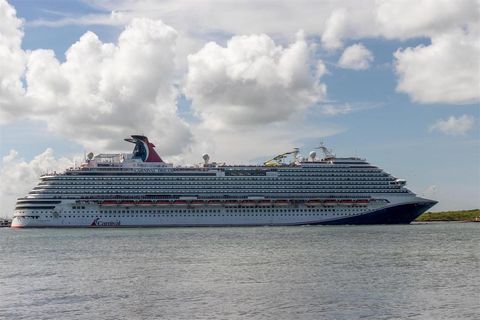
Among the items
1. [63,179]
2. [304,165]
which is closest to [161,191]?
[63,179]

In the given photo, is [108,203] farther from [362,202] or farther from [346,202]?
[362,202]

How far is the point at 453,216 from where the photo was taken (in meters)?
185

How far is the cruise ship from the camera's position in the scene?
109438 millimetres

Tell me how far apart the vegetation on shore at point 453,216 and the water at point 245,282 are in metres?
119

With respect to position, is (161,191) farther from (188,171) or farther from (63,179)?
(63,179)

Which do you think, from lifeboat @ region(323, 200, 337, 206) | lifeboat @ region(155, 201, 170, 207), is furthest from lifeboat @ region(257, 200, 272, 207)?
lifeboat @ region(155, 201, 170, 207)

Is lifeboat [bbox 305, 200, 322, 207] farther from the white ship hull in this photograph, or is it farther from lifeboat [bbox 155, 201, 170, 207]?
lifeboat [bbox 155, 201, 170, 207]

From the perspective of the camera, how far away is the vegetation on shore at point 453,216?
180 metres

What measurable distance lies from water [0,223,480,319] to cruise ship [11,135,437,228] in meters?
44.1

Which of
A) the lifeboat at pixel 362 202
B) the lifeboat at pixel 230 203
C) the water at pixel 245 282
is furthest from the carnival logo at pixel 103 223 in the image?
the water at pixel 245 282

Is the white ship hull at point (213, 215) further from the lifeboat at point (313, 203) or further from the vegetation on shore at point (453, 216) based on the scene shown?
the vegetation on shore at point (453, 216)

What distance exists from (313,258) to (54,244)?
32374 mm

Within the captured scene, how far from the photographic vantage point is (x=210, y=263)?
4994 centimetres

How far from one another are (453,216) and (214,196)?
3762 inches
